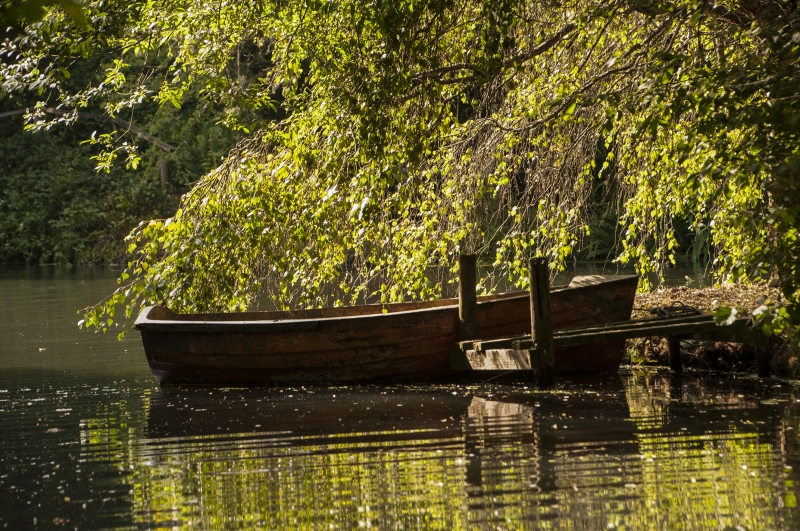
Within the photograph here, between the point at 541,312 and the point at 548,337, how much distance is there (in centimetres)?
21

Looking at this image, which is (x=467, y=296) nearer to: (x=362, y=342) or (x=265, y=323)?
(x=362, y=342)

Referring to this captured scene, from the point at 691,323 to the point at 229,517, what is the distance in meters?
5.07

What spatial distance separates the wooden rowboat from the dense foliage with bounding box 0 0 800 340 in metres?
0.31

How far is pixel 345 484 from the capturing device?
A: 17.8 ft

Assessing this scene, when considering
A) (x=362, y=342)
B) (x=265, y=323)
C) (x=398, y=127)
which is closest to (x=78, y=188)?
(x=265, y=323)

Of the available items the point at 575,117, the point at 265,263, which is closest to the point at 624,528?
the point at 575,117

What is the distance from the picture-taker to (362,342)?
9648 millimetres

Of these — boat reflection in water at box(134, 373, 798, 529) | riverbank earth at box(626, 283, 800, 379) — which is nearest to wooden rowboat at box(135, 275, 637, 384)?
boat reflection in water at box(134, 373, 798, 529)

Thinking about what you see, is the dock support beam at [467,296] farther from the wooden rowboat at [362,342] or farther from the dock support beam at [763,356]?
the dock support beam at [763,356]

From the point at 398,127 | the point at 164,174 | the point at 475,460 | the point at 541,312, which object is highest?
the point at 164,174

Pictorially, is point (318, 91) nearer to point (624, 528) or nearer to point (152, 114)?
point (624, 528)

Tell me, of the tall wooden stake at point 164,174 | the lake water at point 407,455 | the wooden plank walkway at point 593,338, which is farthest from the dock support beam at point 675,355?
the tall wooden stake at point 164,174

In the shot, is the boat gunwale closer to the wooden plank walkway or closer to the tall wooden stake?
the wooden plank walkway

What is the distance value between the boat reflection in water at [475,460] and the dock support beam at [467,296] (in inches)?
29.3
